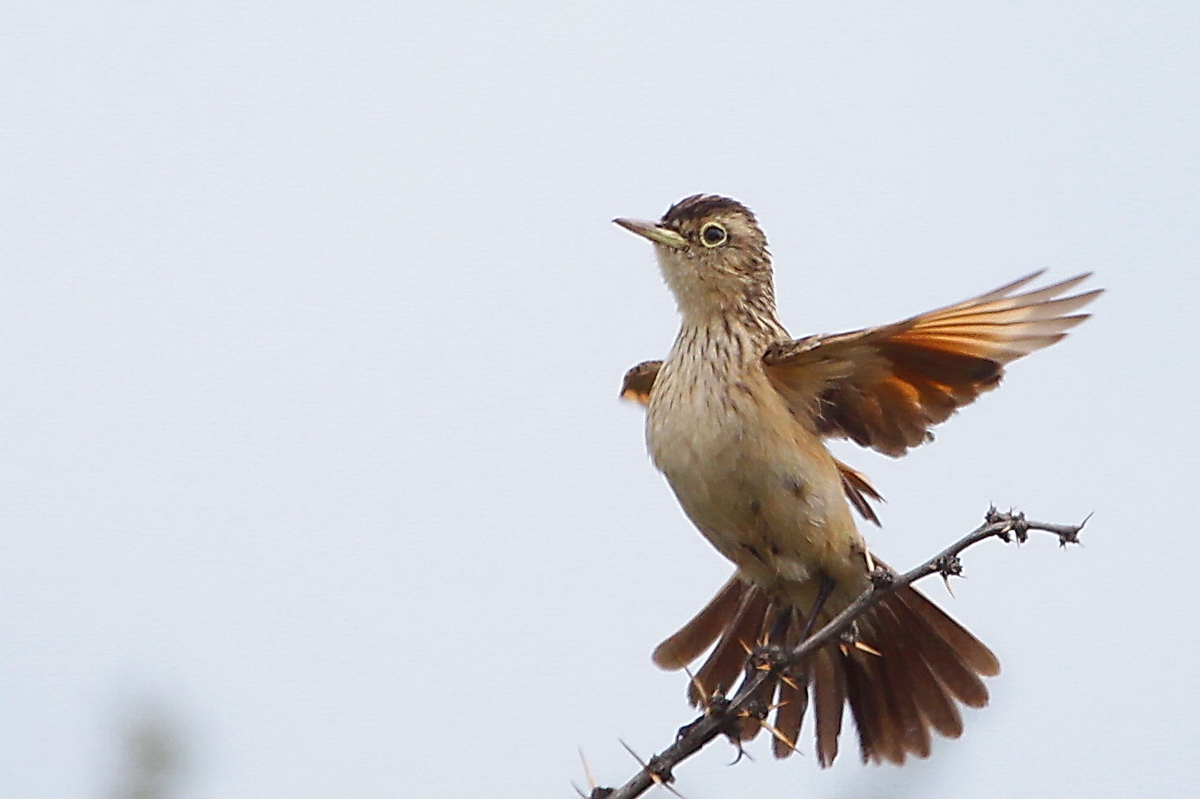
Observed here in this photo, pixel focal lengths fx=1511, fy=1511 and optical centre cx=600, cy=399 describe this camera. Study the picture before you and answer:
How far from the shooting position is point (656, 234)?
18.5ft

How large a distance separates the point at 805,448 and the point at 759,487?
248 millimetres

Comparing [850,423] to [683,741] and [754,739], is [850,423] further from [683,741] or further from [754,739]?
[683,741]

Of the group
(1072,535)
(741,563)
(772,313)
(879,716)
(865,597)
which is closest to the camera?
(1072,535)

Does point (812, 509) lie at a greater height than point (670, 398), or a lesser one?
lesser

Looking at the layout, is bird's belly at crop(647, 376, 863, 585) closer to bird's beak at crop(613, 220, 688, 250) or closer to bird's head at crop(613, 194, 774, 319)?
bird's head at crop(613, 194, 774, 319)

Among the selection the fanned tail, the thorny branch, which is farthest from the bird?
the thorny branch

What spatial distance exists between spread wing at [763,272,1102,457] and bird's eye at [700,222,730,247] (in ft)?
2.37

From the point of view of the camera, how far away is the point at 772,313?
18.4 feet

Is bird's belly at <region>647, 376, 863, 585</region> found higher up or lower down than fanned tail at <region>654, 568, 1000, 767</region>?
higher up

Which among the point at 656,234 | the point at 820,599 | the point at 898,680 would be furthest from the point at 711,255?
the point at 898,680

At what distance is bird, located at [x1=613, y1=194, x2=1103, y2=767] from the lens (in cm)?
447

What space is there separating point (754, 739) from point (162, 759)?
233 cm

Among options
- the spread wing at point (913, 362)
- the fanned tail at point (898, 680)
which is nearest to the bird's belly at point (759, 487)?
the spread wing at point (913, 362)

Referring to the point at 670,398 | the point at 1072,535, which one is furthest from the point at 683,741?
the point at 670,398
